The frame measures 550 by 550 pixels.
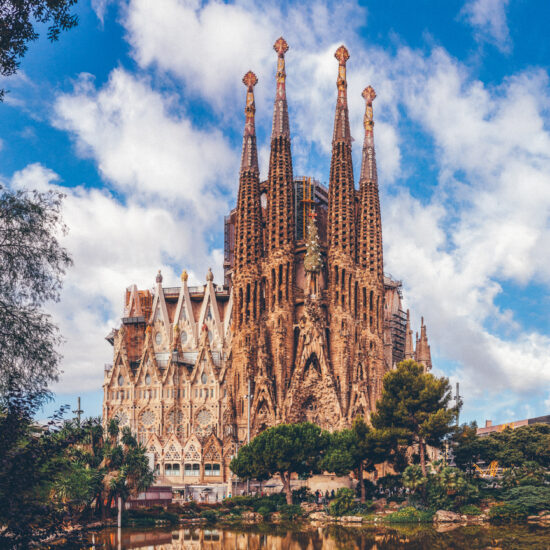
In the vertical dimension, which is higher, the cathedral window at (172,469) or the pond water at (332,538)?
the cathedral window at (172,469)

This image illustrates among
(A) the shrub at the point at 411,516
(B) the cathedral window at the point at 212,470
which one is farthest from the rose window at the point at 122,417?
(A) the shrub at the point at 411,516

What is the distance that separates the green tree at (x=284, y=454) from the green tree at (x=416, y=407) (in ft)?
18.0

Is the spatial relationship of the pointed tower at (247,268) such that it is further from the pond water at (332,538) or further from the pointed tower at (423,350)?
the pond water at (332,538)

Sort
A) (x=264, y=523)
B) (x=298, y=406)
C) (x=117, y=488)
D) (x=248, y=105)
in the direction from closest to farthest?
(x=117, y=488) → (x=264, y=523) → (x=298, y=406) → (x=248, y=105)

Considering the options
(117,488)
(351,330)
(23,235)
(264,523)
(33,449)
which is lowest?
(264,523)

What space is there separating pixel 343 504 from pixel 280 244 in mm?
35713

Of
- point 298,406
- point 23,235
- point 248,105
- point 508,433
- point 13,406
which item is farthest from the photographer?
point 248,105

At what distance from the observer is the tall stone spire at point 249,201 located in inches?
3189

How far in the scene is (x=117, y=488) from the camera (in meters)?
40.5

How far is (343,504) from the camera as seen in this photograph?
50.5m

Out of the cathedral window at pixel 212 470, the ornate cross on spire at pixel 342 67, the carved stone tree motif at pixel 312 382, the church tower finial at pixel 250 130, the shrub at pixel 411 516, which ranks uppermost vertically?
the ornate cross on spire at pixel 342 67

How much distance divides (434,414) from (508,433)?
37.7ft

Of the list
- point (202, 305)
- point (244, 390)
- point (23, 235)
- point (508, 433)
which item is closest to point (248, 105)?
point (202, 305)

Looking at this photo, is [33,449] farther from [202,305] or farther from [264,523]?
[202,305]
